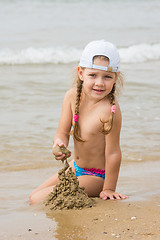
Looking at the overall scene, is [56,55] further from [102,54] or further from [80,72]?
[102,54]

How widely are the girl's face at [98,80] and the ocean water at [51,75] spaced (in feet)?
1.09

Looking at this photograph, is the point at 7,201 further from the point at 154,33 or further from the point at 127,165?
the point at 154,33

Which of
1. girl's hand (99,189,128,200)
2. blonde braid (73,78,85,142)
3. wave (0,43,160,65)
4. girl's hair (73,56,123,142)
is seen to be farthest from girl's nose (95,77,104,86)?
wave (0,43,160,65)

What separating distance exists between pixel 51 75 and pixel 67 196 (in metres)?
6.99

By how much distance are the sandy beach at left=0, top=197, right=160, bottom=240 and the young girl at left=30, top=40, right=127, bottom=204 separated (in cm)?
37

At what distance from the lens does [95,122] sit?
11.0 feet

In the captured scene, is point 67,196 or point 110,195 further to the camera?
point 110,195

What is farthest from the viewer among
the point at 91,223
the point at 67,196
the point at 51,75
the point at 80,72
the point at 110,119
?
the point at 51,75

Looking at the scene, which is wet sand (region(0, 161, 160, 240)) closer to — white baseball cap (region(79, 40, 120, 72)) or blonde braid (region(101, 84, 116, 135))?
blonde braid (region(101, 84, 116, 135))

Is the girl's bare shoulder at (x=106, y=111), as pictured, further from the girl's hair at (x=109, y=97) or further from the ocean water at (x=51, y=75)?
the ocean water at (x=51, y=75)

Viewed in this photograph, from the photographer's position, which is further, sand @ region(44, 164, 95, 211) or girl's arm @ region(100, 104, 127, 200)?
girl's arm @ region(100, 104, 127, 200)

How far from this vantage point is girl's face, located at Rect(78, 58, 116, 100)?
3.14 meters

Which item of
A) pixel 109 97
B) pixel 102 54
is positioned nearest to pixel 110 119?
pixel 109 97

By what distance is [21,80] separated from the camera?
28.7ft
